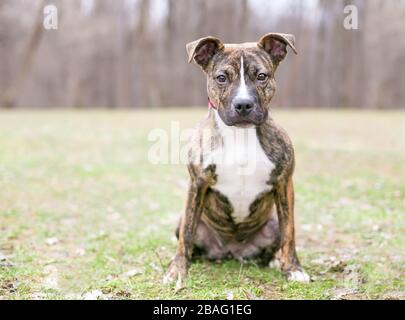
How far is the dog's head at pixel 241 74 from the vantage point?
12.1 feet

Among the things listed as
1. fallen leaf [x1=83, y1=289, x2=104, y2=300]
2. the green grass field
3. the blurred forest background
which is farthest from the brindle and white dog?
the blurred forest background

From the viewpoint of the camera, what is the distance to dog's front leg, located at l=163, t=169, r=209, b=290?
407 centimetres

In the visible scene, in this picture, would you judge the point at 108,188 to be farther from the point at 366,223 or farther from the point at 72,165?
the point at 366,223

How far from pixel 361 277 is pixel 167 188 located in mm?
4198

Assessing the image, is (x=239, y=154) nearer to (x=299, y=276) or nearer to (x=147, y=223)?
(x=299, y=276)

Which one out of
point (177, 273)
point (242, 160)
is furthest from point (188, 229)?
point (242, 160)

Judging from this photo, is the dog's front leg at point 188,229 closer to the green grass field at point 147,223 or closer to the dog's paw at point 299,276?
the green grass field at point 147,223

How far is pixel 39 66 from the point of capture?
29.1 metres

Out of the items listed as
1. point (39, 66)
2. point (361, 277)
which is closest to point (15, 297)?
point (361, 277)

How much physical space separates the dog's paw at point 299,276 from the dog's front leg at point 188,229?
0.76 meters

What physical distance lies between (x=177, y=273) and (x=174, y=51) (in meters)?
24.1

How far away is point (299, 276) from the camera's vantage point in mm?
4102

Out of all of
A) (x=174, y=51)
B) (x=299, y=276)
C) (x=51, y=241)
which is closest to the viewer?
(x=299, y=276)

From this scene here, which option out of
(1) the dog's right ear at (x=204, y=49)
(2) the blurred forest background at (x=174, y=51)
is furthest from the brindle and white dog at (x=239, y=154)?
(2) the blurred forest background at (x=174, y=51)
